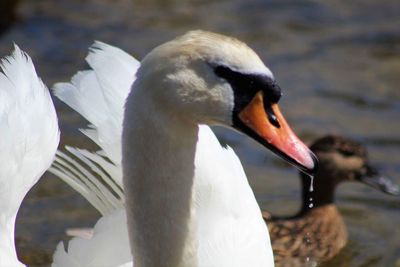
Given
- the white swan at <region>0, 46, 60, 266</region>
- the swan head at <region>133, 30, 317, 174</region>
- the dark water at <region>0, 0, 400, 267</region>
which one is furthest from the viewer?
the dark water at <region>0, 0, 400, 267</region>

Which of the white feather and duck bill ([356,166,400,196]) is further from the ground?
the white feather

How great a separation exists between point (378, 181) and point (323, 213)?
1.40ft

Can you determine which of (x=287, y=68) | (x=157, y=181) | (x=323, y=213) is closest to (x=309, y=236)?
(x=323, y=213)

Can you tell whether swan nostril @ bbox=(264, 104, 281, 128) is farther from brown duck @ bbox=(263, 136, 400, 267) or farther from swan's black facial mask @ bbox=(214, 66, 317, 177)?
brown duck @ bbox=(263, 136, 400, 267)

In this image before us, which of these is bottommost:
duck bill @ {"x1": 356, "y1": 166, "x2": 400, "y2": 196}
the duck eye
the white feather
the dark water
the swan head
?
the dark water

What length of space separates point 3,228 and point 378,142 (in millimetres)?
4434

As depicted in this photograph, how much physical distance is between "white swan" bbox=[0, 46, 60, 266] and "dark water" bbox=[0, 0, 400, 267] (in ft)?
Answer: 6.76

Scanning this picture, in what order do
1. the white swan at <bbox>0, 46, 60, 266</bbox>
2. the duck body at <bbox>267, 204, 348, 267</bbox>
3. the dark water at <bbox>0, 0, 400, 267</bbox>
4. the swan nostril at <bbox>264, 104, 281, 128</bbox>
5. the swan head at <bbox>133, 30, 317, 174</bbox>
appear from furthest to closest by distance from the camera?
1. the dark water at <bbox>0, 0, 400, 267</bbox>
2. the duck body at <bbox>267, 204, 348, 267</bbox>
3. the white swan at <bbox>0, 46, 60, 266</bbox>
4. the swan nostril at <bbox>264, 104, 281, 128</bbox>
5. the swan head at <bbox>133, 30, 317, 174</bbox>

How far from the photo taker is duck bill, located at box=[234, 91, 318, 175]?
3959 millimetres

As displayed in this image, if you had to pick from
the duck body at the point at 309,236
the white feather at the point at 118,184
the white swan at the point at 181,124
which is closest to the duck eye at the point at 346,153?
the duck body at the point at 309,236

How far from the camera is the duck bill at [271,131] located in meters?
3.96

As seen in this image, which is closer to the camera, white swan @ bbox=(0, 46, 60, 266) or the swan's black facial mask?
the swan's black facial mask

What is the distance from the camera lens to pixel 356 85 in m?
9.46

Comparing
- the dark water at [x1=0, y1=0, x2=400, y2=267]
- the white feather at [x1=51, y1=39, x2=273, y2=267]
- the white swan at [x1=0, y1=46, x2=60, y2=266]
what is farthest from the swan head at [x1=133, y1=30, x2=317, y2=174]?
the dark water at [x1=0, y1=0, x2=400, y2=267]
